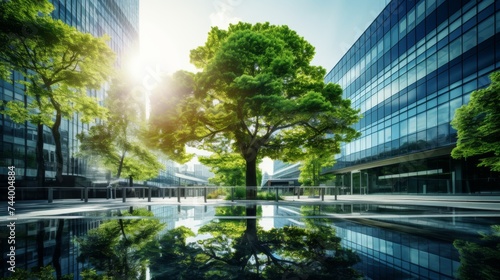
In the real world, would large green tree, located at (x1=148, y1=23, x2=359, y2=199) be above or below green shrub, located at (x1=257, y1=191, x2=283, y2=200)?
above

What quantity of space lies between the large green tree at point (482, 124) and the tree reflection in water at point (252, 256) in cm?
1483

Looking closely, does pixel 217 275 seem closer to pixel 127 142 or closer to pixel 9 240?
pixel 9 240

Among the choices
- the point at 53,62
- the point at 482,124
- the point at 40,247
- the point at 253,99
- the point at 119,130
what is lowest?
the point at 40,247

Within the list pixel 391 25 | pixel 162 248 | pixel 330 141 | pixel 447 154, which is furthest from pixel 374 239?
pixel 391 25

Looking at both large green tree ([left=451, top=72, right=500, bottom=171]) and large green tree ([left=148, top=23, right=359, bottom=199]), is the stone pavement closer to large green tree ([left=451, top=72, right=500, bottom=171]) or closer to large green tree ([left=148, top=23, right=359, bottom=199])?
large green tree ([left=451, top=72, right=500, bottom=171])

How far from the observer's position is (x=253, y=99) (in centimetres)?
1484

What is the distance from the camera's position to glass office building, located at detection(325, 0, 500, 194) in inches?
778

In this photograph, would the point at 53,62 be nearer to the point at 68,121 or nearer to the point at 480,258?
the point at 480,258

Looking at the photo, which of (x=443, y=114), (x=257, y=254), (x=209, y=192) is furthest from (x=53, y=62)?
(x=443, y=114)

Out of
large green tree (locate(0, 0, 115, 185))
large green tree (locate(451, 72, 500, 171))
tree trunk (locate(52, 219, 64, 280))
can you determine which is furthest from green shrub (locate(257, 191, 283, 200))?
tree trunk (locate(52, 219, 64, 280))

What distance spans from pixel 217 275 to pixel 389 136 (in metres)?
31.0

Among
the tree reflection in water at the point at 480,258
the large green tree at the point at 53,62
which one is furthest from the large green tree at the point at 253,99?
the tree reflection in water at the point at 480,258

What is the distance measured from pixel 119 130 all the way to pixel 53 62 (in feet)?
38.2

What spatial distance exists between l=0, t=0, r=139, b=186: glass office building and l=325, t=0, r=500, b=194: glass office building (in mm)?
31545
